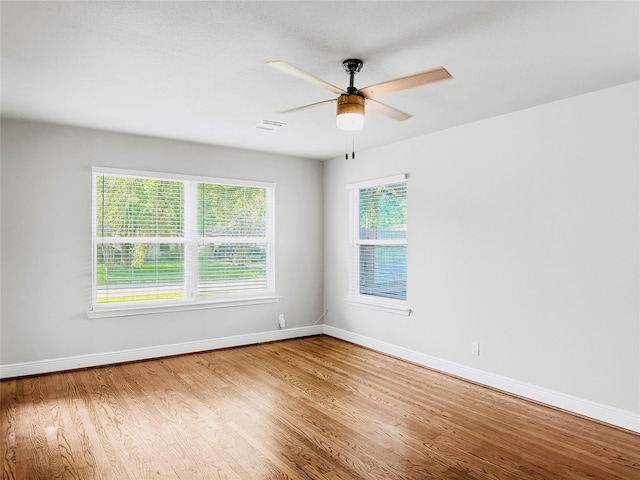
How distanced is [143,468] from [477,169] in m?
3.69

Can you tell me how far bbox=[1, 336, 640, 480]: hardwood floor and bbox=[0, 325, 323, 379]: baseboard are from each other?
0.45 ft

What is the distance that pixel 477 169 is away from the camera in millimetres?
4219

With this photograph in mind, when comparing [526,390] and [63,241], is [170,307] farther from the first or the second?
[526,390]

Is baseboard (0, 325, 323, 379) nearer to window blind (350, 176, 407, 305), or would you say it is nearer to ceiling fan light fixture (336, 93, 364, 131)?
window blind (350, 176, 407, 305)

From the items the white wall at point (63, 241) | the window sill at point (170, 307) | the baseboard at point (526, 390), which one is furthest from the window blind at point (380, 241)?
the white wall at point (63, 241)

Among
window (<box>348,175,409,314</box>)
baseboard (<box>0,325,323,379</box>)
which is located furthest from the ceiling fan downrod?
baseboard (<box>0,325,323,379</box>)

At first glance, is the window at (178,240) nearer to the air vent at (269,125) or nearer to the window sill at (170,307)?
the window sill at (170,307)

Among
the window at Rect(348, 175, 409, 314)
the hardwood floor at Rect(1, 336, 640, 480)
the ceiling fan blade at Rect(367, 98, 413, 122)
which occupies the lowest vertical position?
the hardwood floor at Rect(1, 336, 640, 480)

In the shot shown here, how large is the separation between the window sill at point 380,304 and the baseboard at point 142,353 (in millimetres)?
881

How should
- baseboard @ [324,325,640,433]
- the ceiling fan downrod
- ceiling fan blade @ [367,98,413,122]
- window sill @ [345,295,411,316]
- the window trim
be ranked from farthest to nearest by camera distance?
window sill @ [345,295,411,316] → the window trim → baseboard @ [324,325,640,433] → ceiling fan blade @ [367,98,413,122] → the ceiling fan downrod

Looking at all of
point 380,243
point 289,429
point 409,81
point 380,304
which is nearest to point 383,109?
point 409,81

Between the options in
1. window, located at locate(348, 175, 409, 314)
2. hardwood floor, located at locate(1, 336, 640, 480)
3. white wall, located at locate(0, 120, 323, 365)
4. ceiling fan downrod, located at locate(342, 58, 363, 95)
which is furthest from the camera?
window, located at locate(348, 175, 409, 314)

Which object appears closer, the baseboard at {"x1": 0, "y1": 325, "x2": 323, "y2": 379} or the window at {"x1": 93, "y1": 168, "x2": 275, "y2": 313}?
the baseboard at {"x1": 0, "y1": 325, "x2": 323, "y2": 379}

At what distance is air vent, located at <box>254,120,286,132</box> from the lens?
14.1 ft
